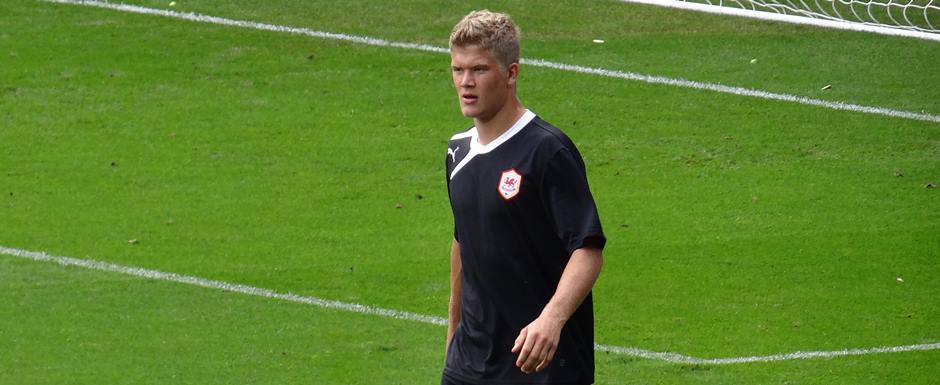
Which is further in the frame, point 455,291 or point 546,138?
point 455,291

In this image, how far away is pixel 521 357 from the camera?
16.0 feet

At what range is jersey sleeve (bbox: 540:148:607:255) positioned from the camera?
Result: 4957mm

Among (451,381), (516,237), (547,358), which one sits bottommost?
(451,381)

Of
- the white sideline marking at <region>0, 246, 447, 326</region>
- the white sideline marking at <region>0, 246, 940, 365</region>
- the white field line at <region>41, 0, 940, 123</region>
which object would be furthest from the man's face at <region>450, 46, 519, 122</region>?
the white field line at <region>41, 0, 940, 123</region>

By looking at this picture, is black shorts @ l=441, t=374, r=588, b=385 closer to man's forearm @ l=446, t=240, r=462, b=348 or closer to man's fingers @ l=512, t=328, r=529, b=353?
man's forearm @ l=446, t=240, r=462, b=348

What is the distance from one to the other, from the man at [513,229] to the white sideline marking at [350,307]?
3226 millimetres

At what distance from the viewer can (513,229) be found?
512 centimetres

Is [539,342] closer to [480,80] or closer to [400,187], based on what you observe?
[480,80]

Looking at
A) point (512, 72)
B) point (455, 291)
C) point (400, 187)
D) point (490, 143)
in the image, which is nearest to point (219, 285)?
point (400, 187)

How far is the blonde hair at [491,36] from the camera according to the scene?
5.09 metres

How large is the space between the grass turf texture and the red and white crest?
319 centimetres

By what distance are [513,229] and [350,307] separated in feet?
13.5

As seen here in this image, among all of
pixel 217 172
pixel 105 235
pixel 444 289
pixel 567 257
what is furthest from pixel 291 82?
pixel 567 257

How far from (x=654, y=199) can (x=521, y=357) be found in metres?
6.22
